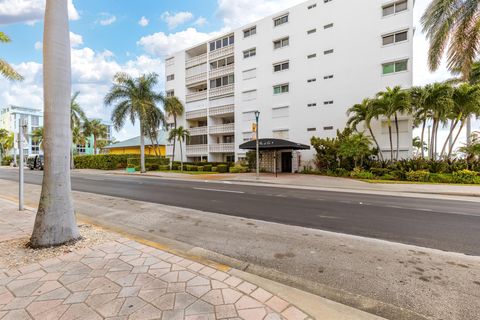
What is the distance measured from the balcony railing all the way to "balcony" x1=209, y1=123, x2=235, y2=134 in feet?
24.2

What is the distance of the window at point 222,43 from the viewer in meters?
31.2

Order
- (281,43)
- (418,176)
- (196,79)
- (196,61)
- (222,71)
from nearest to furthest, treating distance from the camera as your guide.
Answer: (418,176) < (281,43) < (222,71) < (196,79) < (196,61)

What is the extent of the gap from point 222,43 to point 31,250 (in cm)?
3300

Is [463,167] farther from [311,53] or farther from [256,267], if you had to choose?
[256,267]

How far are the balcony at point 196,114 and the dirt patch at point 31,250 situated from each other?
28.8m

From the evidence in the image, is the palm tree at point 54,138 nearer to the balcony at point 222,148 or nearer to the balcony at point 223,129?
the balcony at point 222,148

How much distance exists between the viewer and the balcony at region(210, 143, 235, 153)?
30273 millimetres

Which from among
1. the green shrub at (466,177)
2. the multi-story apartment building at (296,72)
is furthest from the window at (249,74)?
the green shrub at (466,177)

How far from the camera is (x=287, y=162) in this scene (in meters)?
26.9

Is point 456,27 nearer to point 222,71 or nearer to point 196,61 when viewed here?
point 222,71

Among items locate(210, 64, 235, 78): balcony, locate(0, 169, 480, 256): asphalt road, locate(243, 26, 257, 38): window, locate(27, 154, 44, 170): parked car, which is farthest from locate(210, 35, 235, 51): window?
locate(27, 154, 44, 170): parked car

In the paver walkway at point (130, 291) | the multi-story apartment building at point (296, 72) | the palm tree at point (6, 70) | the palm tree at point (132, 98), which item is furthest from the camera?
the palm tree at point (132, 98)

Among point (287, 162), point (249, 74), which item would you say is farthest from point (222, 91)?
point (287, 162)

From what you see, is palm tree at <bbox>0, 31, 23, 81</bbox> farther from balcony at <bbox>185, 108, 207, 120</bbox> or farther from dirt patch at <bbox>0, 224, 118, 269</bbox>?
balcony at <bbox>185, 108, 207, 120</bbox>
